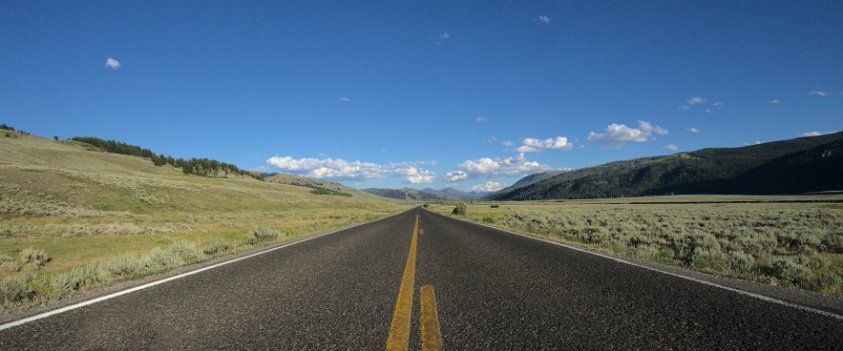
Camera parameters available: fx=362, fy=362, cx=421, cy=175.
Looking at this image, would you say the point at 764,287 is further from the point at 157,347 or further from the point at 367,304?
the point at 157,347

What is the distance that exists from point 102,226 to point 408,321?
82.8ft

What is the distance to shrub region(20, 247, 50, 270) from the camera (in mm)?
10755

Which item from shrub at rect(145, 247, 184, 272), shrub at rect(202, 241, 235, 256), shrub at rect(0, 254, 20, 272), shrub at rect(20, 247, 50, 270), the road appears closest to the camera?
the road

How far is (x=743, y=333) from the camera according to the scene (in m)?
3.34

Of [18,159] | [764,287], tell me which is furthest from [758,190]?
[18,159]

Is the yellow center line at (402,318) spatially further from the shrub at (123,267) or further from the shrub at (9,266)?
the shrub at (9,266)

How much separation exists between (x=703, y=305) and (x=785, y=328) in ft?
2.80

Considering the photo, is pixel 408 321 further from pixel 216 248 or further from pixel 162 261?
pixel 216 248

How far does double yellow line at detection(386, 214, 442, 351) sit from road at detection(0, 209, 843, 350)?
1 centimetres

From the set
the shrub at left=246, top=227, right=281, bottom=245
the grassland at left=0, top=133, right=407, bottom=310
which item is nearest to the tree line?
the grassland at left=0, top=133, right=407, bottom=310

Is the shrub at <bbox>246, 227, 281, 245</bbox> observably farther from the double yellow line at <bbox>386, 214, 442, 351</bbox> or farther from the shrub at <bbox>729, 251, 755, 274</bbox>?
the shrub at <bbox>729, 251, 755, 274</bbox>

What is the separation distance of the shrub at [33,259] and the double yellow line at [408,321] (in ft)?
→ 40.4

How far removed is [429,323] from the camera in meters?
3.74

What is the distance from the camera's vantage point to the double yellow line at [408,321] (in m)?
3.18
